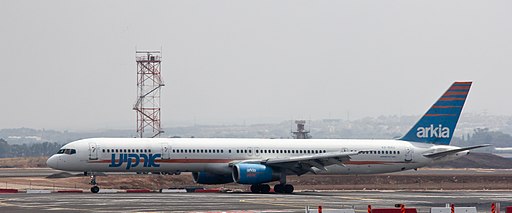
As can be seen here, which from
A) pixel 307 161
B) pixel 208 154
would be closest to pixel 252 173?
pixel 208 154

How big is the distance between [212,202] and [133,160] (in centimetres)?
1285

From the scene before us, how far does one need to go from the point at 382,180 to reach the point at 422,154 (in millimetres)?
14094

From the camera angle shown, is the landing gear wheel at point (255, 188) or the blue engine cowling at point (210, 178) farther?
the blue engine cowling at point (210, 178)

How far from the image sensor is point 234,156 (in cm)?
6241

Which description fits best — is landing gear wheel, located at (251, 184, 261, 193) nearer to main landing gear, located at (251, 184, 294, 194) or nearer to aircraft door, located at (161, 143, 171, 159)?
main landing gear, located at (251, 184, 294, 194)

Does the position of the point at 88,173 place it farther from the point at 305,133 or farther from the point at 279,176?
the point at 305,133

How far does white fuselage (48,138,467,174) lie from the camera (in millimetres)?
59625

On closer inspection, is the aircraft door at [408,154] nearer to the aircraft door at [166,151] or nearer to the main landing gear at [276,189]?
the main landing gear at [276,189]

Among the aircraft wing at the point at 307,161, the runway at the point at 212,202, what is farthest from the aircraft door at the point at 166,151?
the runway at the point at 212,202

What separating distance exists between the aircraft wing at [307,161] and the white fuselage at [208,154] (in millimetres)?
1515

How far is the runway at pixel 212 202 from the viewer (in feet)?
141

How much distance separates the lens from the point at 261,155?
63.4 meters

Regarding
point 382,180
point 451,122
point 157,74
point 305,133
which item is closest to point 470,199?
point 451,122

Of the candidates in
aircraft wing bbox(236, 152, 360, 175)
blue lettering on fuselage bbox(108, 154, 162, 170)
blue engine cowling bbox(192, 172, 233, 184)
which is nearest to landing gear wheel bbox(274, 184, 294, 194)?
aircraft wing bbox(236, 152, 360, 175)
